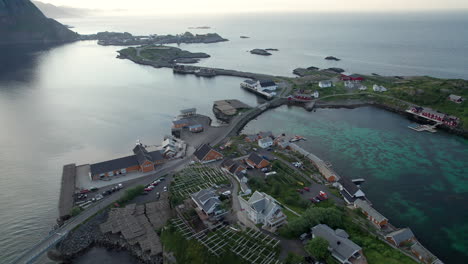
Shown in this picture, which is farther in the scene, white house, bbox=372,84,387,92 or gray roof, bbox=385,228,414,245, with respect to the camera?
white house, bbox=372,84,387,92

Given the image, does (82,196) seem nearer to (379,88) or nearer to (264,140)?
(264,140)

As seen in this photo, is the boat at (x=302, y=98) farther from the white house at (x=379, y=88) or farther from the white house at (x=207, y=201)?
the white house at (x=207, y=201)

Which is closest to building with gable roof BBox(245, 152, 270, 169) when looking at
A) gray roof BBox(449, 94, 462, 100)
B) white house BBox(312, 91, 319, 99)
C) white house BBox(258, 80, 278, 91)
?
white house BBox(312, 91, 319, 99)

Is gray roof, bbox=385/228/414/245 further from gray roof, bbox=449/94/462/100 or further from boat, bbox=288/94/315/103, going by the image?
gray roof, bbox=449/94/462/100

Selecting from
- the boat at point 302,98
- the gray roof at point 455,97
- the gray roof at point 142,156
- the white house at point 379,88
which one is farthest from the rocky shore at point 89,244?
the gray roof at point 455,97

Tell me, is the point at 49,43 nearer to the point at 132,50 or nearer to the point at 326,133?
the point at 132,50

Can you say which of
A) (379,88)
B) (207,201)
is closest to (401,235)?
(207,201)
